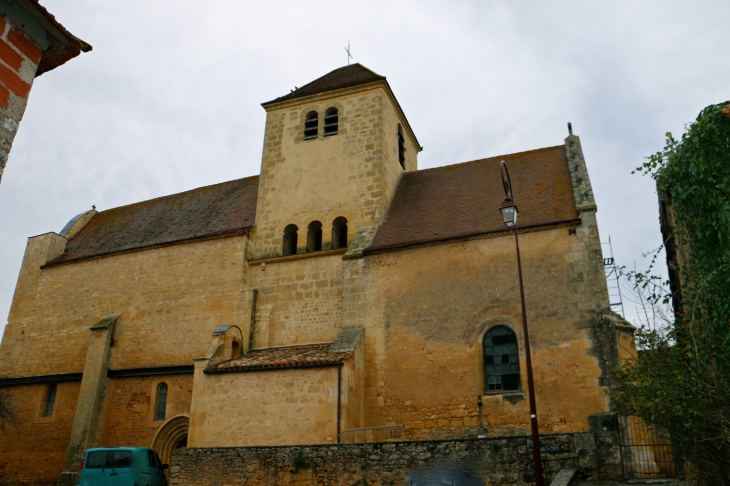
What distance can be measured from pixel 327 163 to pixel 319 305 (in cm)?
531

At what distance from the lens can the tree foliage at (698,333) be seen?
8.66 meters

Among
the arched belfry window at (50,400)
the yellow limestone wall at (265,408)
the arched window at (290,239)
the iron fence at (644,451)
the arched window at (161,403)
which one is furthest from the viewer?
the arched belfry window at (50,400)

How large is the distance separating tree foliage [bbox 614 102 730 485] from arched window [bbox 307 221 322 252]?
11502 mm

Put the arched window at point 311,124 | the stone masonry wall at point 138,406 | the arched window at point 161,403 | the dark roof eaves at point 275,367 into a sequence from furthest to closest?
the arched window at point 311,124 < the arched window at point 161,403 < the stone masonry wall at point 138,406 < the dark roof eaves at point 275,367

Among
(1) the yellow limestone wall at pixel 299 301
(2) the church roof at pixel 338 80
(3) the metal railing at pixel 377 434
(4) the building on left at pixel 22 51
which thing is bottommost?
(3) the metal railing at pixel 377 434

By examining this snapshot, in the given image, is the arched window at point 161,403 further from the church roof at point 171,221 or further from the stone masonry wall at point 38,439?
the church roof at point 171,221

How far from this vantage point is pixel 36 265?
2438 cm

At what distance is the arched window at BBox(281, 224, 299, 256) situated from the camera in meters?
20.4

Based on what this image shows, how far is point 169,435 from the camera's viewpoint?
18797 mm

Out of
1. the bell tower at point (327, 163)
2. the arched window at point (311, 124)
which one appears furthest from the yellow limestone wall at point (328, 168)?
the arched window at point (311, 124)

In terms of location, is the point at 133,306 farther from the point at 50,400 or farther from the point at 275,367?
the point at 275,367

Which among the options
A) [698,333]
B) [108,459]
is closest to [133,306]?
[108,459]

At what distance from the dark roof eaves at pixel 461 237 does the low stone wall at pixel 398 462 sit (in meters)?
6.60

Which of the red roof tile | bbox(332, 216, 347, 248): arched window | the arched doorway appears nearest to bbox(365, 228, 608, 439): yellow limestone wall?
the red roof tile
